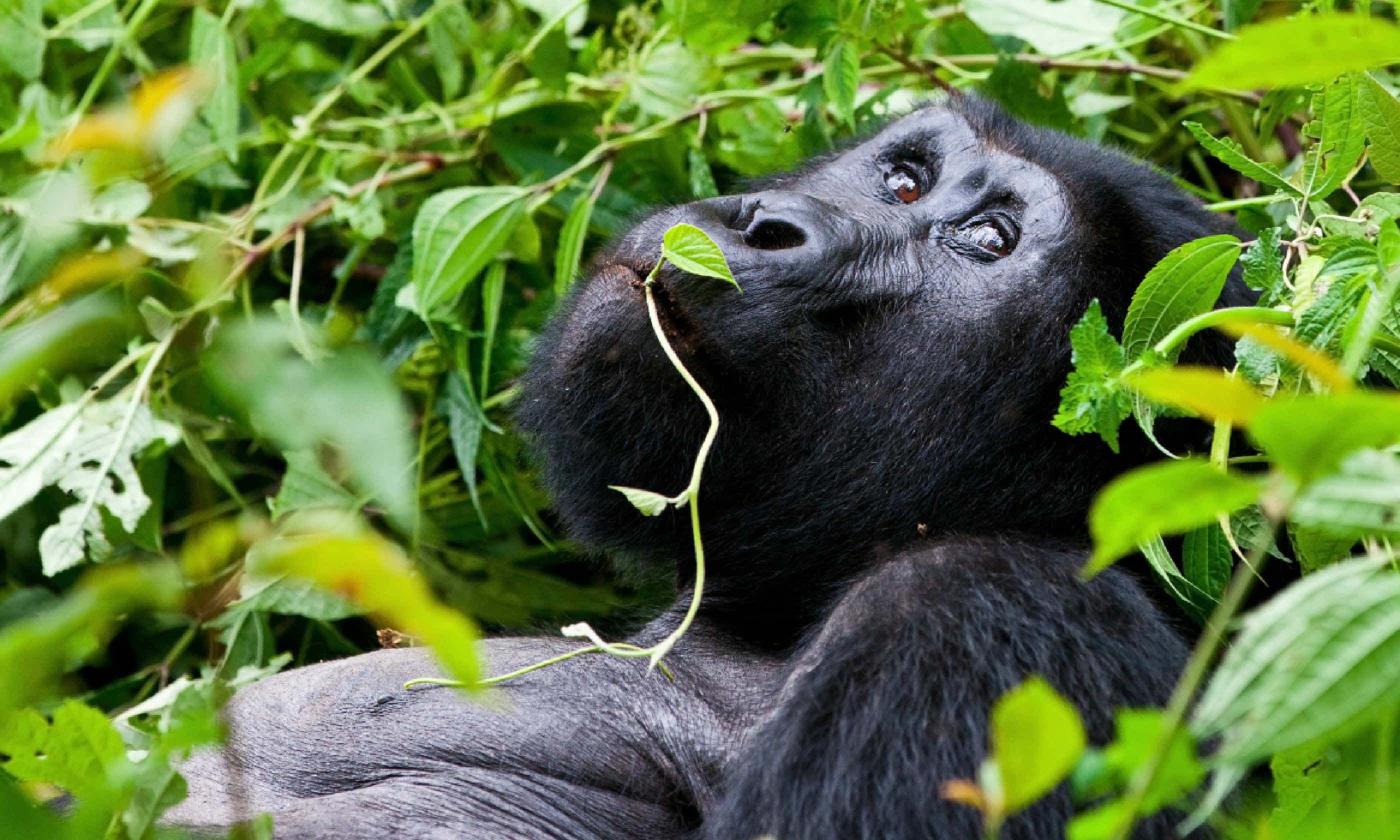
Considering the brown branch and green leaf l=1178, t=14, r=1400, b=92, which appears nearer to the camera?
green leaf l=1178, t=14, r=1400, b=92

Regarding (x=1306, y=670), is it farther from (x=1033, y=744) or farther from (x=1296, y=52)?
(x=1296, y=52)

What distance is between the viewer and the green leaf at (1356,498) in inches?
39.1

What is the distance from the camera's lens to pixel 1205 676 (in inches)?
70.1

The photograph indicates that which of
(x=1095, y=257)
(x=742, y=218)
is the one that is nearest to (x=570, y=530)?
(x=742, y=218)

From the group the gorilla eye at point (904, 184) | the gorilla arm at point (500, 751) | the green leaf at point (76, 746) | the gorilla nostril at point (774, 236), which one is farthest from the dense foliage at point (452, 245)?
the gorilla nostril at point (774, 236)

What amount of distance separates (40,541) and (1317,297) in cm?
231

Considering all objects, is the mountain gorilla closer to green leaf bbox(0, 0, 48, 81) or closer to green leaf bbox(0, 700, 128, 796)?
green leaf bbox(0, 700, 128, 796)

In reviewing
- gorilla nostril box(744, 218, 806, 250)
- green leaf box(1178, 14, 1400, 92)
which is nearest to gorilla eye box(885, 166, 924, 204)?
gorilla nostril box(744, 218, 806, 250)

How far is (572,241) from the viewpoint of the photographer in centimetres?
273

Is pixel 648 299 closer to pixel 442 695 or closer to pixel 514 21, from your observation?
pixel 442 695

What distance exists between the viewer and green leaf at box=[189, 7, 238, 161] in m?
2.90

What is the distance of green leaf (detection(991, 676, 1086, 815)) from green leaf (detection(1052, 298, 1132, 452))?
0.76 meters

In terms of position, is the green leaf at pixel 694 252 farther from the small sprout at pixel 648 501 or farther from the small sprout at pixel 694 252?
the small sprout at pixel 648 501

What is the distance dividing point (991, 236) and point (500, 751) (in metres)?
1.11
